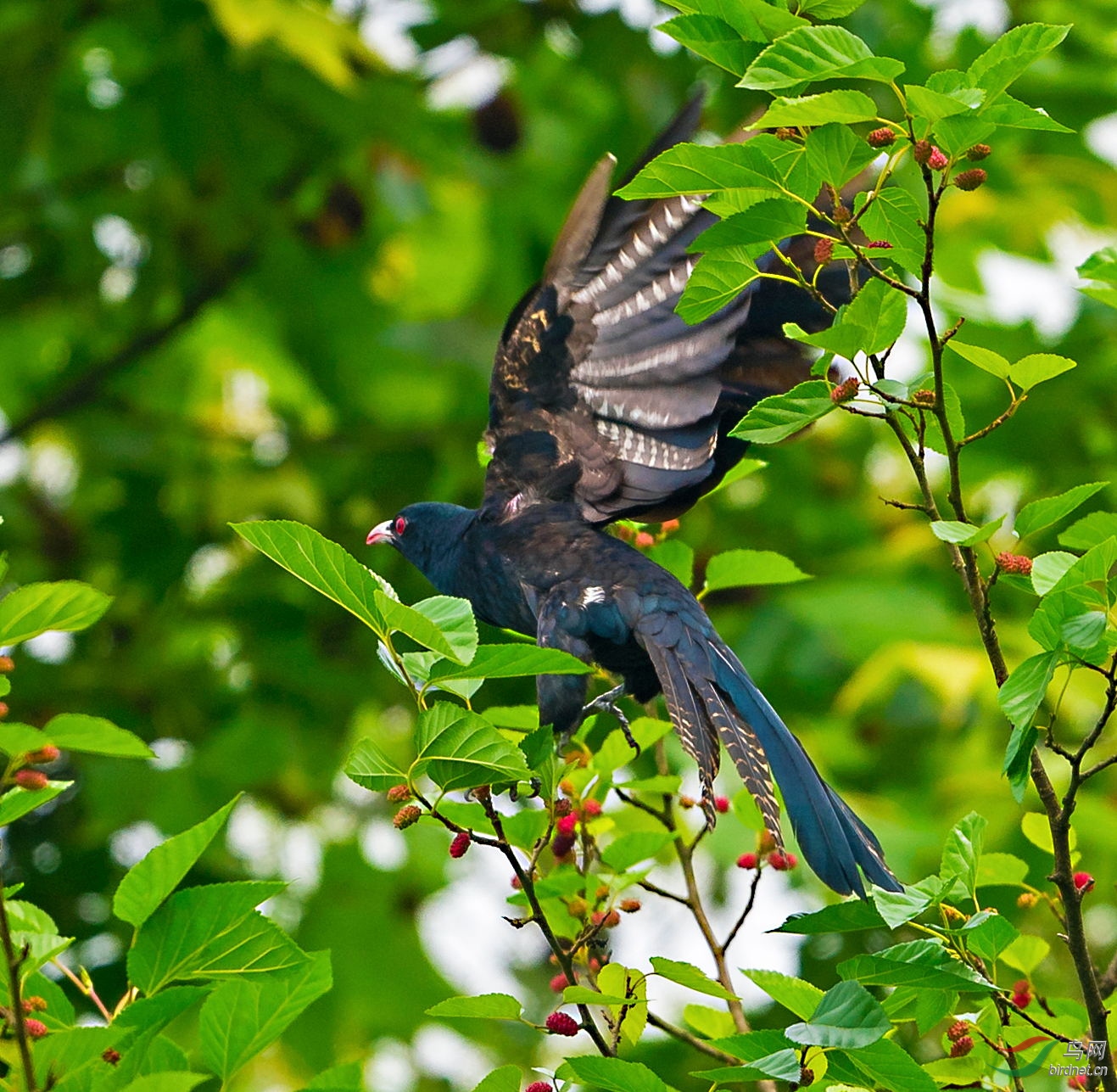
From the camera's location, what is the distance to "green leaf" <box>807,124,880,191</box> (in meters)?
1.79

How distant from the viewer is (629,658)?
9.21 ft

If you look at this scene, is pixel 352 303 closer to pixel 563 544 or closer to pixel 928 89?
pixel 563 544

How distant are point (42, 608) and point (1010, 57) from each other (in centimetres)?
124

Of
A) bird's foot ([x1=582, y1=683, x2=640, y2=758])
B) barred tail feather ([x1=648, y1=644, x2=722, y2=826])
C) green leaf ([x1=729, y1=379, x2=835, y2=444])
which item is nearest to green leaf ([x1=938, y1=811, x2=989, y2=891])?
barred tail feather ([x1=648, y1=644, x2=722, y2=826])

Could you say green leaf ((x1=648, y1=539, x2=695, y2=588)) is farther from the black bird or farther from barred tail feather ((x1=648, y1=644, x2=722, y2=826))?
barred tail feather ((x1=648, y1=644, x2=722, y2=826))

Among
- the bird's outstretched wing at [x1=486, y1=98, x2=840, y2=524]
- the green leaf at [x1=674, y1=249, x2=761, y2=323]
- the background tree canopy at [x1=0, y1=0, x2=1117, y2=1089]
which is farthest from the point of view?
the background tree canopy at [x1=0, y1=0, x2=1117, y2=1089]

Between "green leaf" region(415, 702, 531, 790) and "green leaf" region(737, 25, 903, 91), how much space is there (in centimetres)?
78

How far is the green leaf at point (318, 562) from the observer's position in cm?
163

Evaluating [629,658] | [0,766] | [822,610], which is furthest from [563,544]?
[822,610]

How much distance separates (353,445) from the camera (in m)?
5.71

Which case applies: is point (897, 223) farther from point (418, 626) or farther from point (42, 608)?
point (42, 608)

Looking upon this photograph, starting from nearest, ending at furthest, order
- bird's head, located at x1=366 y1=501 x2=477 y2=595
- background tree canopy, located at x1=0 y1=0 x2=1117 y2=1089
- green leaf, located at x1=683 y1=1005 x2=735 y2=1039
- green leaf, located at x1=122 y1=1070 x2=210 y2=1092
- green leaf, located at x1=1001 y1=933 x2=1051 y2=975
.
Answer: green leaf, located at x1=122 y1=1070 x2=210 y2=1092 < green leaf, located at x1=1001 y1=933 x2=1051 y2=975 < green leaf, located at x1=683 y1=1005 x2=735 y2=1039 < bird's head, located at x1=366 y1=501 x2=477 y2=595 < background tree canopy, located at x1=0 y1=0 x2=1117 y2=1089

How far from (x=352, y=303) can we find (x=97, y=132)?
4.07ft

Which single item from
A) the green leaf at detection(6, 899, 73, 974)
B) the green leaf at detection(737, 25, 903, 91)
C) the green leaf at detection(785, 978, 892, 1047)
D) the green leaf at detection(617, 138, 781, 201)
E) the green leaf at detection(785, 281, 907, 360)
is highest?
the green leaf at detection(737, 25, 903, 91)
